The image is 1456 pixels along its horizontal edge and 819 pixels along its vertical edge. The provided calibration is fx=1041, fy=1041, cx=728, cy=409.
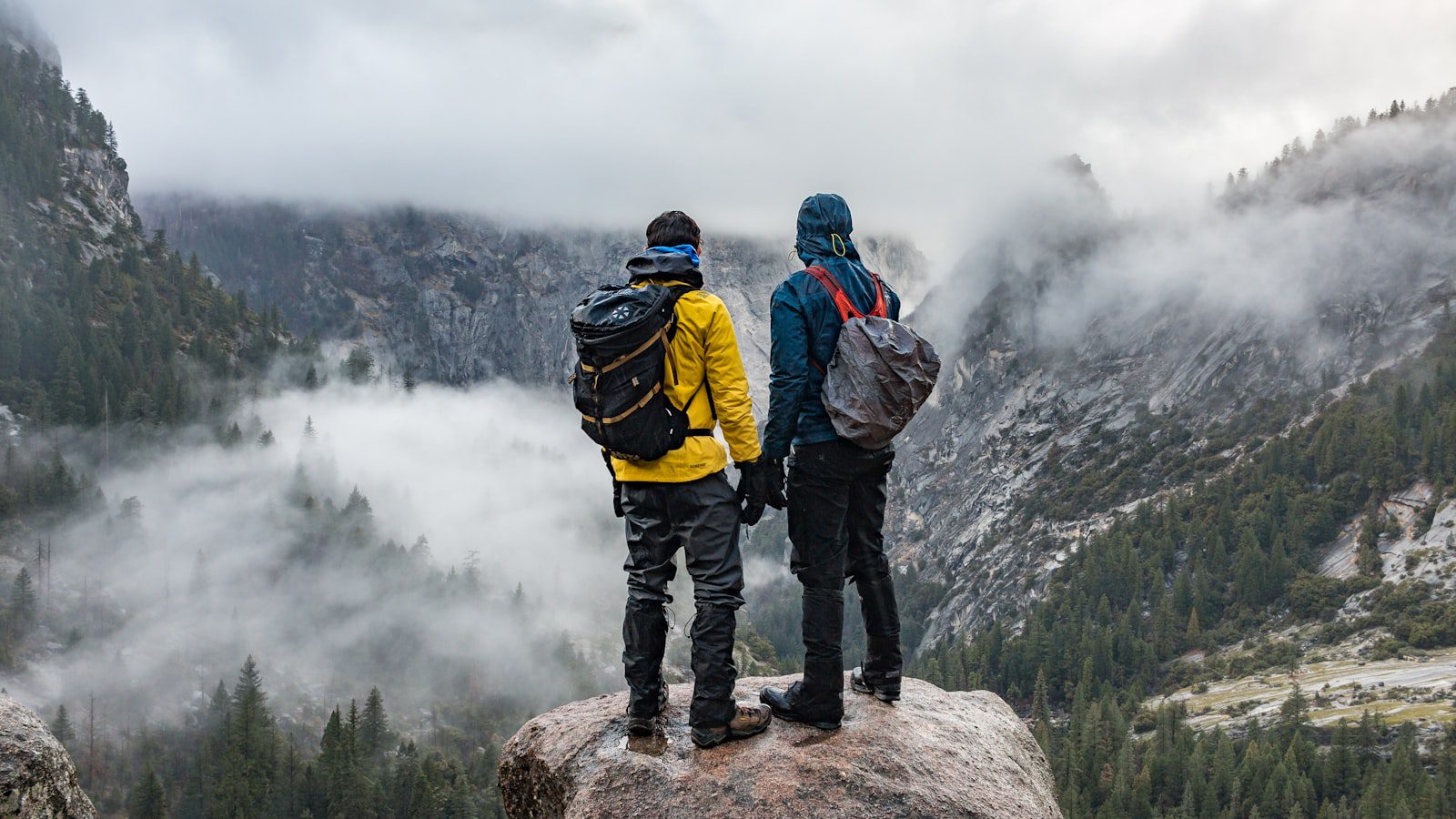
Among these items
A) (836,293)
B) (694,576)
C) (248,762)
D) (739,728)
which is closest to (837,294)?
(836,293)

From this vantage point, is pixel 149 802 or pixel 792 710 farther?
pixel 149 802

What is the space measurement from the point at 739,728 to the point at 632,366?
165 inches

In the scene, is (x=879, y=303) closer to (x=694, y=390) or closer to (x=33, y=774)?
(x=694, y=390)

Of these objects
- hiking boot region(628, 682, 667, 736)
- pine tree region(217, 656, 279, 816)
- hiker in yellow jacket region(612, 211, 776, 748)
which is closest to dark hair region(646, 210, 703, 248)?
hiker in yellow jacket region(612, 211, 776, 748)

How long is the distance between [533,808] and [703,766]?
3039 millimetres

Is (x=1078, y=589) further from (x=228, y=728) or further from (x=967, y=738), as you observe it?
(x=967, y=738)

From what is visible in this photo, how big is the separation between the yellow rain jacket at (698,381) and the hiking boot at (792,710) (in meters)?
3.01

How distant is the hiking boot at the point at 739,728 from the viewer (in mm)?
11203

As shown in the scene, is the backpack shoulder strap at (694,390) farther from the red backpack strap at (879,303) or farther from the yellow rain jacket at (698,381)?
the red backpack strap at (879,303)

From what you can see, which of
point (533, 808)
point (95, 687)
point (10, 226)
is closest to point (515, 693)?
point (95, 687)

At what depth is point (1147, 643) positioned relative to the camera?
169m

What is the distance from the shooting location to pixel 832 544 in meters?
11.3

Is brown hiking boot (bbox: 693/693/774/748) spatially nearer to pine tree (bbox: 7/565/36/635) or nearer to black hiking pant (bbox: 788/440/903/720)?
black hiking pant (bbox: 788/440/903/720)

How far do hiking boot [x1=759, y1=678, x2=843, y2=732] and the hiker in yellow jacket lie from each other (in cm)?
94
